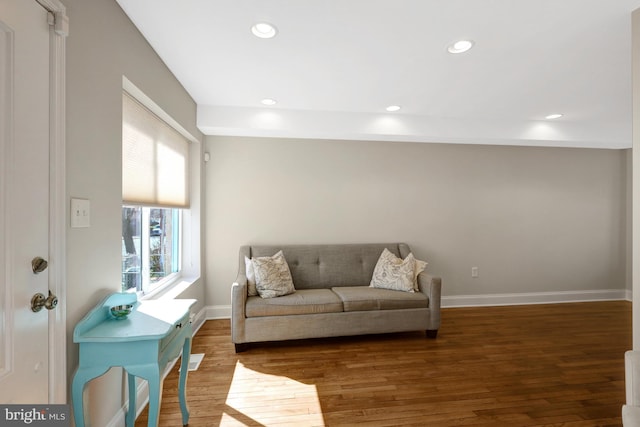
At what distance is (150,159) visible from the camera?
2.24 m

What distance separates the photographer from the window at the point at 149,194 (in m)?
1.97

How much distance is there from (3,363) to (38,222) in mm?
502

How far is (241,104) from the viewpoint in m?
3.05

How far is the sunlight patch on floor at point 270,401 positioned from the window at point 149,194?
3.67 ft

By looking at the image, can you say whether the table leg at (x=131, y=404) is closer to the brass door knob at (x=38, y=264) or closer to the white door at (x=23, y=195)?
the white door at (x=23, y=195)

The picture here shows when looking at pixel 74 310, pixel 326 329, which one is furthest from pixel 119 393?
pixel 326 329

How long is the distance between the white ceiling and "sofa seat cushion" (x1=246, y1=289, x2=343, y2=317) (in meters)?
1.84

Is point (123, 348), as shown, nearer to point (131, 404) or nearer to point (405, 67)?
point (131, 404)

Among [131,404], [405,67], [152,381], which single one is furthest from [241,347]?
[405,67]

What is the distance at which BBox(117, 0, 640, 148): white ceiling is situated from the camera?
5.40 ft

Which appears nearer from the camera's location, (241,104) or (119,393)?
(119,393)

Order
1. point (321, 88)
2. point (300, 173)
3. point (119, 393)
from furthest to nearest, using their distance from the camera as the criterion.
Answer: point (300, 173) < point (321, 88) < point (119, 393)

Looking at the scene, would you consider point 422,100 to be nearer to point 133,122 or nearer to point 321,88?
point 321,88

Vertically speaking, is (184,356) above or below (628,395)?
below
